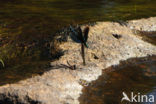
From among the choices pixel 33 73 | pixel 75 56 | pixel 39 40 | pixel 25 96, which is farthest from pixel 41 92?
pixel 39 40

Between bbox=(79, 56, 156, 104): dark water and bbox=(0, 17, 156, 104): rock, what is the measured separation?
117mm

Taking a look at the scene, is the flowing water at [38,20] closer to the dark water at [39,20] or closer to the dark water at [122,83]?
the dark water at [39,20]

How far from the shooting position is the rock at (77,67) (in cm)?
401

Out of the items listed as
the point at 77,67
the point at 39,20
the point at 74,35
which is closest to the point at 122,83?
the point at 77,67

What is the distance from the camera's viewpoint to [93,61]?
521cm

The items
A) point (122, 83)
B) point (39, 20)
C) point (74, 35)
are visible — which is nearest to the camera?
point (74, 35)

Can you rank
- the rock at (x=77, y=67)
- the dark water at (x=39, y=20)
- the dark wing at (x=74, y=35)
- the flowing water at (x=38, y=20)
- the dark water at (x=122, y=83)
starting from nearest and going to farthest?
the rock at (x=77, y=67) → the dark water at (x=122, y=83) → the dark wing at (x=74, y=35) → the flowing water at (x=38, y=20) → the dark water at (x=39, y=20)

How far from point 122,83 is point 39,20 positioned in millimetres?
4214

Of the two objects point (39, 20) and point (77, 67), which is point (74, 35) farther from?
point (39, 20)

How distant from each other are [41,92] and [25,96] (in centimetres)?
22

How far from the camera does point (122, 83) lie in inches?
193

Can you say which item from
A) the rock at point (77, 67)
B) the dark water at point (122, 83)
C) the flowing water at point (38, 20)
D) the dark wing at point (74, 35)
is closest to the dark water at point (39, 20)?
the flowing water at point (38, 20)

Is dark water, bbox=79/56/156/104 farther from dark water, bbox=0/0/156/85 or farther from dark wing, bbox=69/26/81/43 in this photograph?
dark water, bbox=0/0/156/85

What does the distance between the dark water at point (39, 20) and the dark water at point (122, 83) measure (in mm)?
997
